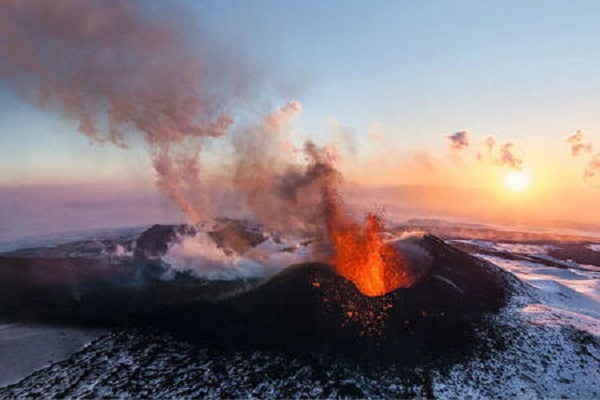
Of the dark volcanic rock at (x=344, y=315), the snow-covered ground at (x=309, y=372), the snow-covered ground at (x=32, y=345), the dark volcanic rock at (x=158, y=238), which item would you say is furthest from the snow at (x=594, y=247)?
the snow-covered ground at (x=32, y=345)

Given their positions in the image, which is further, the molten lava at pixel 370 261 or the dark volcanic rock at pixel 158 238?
the dark volcanic rock at pixel 158 238

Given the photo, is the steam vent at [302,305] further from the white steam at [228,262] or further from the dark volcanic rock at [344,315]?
the white steam at [228,262]

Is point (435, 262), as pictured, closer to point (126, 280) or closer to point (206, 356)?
point (206, 356)

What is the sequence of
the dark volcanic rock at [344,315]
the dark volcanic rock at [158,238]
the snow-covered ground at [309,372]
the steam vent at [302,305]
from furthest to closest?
the dark volcanic rock at [158,238], the steam vent at [302,305], the dark volcanic rock at [344,315], the snow-covered ground at [309,372]

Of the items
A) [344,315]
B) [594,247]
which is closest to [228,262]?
[344,315]

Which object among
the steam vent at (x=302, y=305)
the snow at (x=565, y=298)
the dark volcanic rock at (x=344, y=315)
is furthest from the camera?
the snow at (x=565, y=298)

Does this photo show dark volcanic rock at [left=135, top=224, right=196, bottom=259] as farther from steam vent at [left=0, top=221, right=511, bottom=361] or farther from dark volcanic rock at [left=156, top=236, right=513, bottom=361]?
dark volcanic rock at [left=156, top=236, right=513, bottom=361]
